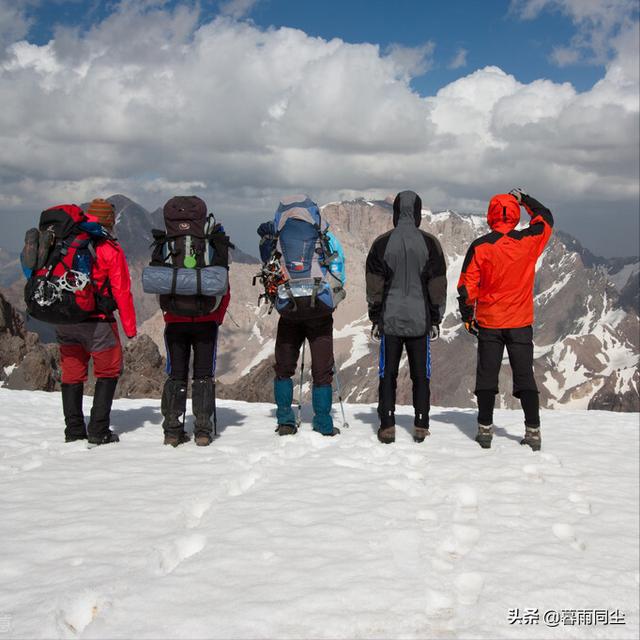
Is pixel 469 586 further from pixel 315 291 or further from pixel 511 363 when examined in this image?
pixel 315 291

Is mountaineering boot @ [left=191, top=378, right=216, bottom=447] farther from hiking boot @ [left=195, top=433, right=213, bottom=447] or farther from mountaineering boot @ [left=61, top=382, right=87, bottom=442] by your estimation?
A: mountaineering boot @ [left=61, top=382, right=87, bottom=442]

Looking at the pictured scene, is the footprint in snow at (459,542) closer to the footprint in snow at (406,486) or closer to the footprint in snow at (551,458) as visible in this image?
the footprint in snow at (406,486)

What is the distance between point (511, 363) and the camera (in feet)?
31.3

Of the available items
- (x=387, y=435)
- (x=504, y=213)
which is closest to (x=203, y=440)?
(x=387, y=435)

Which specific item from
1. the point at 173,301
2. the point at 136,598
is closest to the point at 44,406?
the point at 173,301

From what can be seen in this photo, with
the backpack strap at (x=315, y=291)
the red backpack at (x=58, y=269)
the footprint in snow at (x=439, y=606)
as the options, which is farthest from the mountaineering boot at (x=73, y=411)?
the footprint in snow at (x=439, y=606)

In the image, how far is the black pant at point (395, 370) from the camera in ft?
32.0

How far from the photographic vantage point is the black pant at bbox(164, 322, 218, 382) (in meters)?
9.21

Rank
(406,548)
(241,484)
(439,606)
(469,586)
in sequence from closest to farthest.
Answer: (439,606), (469,586), (406,548), (241,484)

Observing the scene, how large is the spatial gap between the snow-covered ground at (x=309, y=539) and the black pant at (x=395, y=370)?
2.24 feet

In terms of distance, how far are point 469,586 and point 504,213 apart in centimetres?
608

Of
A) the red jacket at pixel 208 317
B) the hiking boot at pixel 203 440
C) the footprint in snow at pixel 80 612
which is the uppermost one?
the red jacket at pixel 208 317

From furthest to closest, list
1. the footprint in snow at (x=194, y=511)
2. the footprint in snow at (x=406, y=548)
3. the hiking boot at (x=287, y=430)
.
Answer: the hiking boot at (x=287, y=430) < the footprint in snow at (x=194, y=511) < the footprint in snow at (x=406, y=548)

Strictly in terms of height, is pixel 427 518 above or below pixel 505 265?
below
